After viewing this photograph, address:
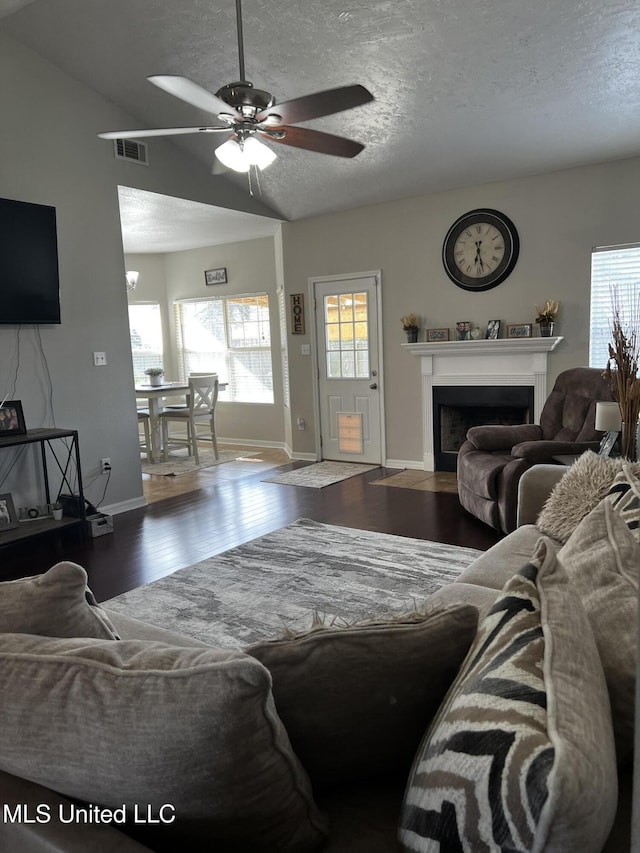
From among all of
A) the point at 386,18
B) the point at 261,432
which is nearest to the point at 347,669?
the point at 386,18

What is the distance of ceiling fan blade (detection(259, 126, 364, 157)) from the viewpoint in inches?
119

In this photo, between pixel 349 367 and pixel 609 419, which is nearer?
pixel 609 419

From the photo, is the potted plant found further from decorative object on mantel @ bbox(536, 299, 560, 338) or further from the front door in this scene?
decorative object on mantel @ bbox(536, 299, 560, 338)

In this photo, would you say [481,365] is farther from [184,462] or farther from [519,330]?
[184,462]

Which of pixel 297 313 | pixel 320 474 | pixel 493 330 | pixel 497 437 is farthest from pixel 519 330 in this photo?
pixel 297 313

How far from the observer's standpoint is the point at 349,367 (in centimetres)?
655

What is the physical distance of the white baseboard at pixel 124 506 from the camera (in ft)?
16.4

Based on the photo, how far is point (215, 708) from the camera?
0.68m

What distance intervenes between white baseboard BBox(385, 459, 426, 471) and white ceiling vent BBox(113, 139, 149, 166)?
12.0 ft

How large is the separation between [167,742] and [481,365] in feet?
17.6

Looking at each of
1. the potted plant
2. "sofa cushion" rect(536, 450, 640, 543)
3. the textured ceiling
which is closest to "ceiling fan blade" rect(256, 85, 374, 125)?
the textured ceiling

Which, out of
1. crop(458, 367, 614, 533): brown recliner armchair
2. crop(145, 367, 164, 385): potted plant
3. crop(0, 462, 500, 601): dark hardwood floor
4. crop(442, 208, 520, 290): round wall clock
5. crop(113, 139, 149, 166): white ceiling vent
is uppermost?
crop(113, 139, 149, 166): white ceiling vent

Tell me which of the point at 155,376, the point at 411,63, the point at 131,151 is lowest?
the point at 155,376

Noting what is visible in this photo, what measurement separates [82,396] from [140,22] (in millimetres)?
2635
